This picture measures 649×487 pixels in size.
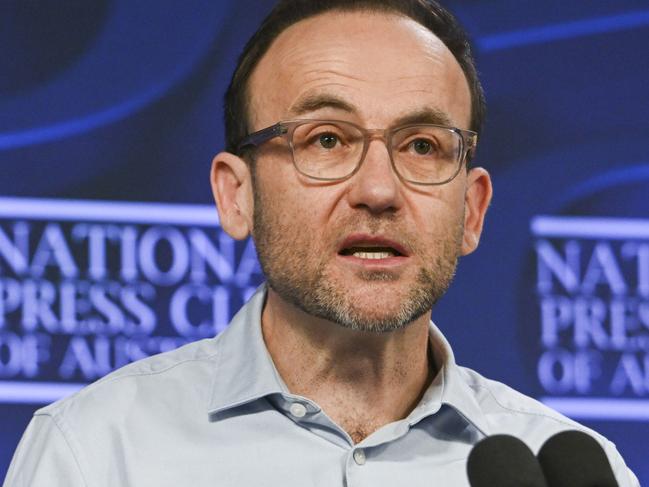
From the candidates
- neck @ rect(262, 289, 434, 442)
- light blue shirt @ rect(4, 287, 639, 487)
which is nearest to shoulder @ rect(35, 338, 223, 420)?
light blue shirt @ rect(4, 287, 639, 487)

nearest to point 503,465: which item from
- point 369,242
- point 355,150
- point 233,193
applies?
point 369,242

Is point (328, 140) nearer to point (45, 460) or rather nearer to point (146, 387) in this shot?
point (146, 387)

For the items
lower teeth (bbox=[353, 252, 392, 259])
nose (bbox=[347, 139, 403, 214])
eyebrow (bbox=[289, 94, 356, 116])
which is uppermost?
eyebrow (bbox=[289, 94, 356, 116])

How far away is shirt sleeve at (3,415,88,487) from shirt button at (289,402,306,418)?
1.13 ft

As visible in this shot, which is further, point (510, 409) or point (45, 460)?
point (510, 409)

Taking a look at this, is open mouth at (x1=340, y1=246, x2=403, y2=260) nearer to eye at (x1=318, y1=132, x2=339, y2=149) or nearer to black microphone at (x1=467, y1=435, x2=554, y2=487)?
eye at (x1=318, y1=132, x2=339, y2=149)

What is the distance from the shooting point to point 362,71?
186 centimetres

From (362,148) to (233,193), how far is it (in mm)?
339

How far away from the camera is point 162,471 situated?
5.92 feet

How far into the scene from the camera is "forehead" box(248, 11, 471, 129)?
1.85 meters

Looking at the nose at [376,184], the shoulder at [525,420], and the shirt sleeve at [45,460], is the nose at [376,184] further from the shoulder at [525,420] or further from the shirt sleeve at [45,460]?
the shirt sleeve at [45,460]

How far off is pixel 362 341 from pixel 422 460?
0.72 ft

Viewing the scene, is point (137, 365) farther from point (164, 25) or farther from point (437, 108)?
point (164, 25)

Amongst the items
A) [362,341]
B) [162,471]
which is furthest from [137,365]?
[362,341]
